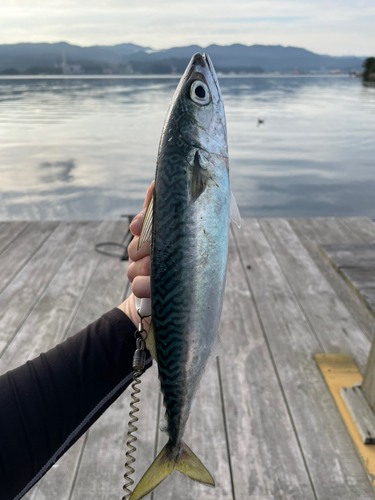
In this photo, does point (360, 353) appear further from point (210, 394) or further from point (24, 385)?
point (24, 385)

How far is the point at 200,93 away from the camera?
2.86ft

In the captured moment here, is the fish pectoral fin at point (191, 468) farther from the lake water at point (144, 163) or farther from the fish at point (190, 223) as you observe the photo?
the lake water at point (144, 163)

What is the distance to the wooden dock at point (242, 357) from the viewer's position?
81.6 inches

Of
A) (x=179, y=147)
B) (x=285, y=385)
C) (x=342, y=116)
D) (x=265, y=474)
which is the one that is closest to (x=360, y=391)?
(x=285, y=385)

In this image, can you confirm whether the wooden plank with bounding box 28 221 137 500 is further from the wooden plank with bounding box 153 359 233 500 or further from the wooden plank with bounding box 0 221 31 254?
the wooden plank with bounding box 0 221 31 254

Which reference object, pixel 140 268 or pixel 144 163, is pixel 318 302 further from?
pixel 144 163

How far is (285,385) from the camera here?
266 centimetres

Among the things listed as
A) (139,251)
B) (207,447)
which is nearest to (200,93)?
(139,251)

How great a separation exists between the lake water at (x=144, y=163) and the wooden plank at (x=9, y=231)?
2633 mm

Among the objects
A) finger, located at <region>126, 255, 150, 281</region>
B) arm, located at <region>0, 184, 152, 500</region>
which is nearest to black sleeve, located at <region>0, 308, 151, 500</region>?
arm, located at <region>0, 184, 152, 500</region>

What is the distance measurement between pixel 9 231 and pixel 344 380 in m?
4.25

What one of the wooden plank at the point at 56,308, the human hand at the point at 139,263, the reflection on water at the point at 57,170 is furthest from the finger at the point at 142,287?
the reflection on water at the point at 57,170

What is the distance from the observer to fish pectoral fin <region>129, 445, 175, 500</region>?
3.16 ft

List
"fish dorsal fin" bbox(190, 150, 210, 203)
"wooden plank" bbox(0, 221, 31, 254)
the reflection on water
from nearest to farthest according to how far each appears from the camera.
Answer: "fish dorsal fin" bbox(190, 150, 210, 203), "wooden plank" bbox(0, 221, 31, 254), the reflection on water
